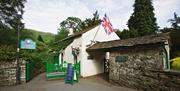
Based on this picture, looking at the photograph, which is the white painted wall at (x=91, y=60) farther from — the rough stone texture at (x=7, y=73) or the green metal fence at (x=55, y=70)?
the rough stone texture at (x=7, y=73)

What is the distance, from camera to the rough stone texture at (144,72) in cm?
845

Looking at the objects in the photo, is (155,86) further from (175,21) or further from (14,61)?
(175,21)

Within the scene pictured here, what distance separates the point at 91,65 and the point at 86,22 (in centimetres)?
1627

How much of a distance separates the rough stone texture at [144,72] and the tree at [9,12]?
64.5 feet

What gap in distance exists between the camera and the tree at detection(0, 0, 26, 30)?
2611 cm

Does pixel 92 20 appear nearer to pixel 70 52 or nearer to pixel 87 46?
pixel 70 52

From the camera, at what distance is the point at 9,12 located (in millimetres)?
26781

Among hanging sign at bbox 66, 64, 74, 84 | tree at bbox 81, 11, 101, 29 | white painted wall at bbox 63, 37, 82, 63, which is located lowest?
hanging sign at bbox 66, 64, 74, 84

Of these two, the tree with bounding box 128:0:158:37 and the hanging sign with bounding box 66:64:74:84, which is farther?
the tree with bounding box 128:0:158:37

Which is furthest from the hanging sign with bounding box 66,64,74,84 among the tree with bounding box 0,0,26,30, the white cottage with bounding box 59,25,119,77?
the tree with bounding box 0,0,26,30

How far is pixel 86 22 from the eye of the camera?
106 ft

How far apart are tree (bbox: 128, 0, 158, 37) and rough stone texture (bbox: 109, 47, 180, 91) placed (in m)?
18.2

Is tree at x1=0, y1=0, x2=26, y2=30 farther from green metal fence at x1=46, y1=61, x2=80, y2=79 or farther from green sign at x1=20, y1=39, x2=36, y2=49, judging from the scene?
green metal fence at x1=46, y1=61, x2=80, y2=79

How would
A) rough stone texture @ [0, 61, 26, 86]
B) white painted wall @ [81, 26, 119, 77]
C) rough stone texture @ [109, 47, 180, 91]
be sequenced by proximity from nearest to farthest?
rough stone texture @ [109, 47, 180, 91] < rough stone texture @ [0, 61, 26, 86] < white painted wall @ [81, 26, 119, 77]
